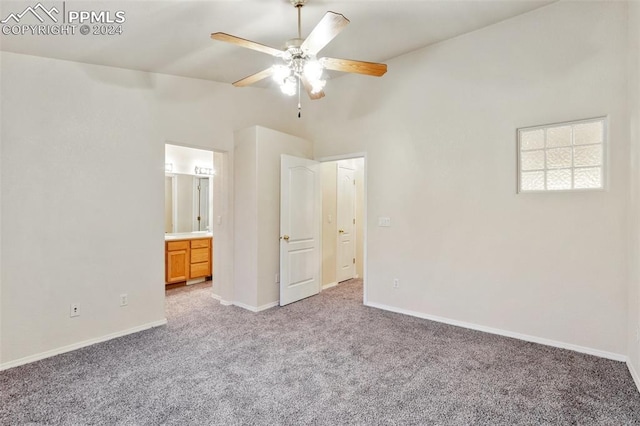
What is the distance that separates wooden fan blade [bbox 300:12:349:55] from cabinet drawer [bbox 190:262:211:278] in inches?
168

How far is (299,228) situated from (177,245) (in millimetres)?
2180

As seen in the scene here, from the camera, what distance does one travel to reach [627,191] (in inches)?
100

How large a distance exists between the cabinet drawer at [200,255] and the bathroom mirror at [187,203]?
659mm

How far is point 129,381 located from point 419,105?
3.96 m

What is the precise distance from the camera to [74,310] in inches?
115

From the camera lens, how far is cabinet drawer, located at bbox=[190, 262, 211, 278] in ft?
17.4

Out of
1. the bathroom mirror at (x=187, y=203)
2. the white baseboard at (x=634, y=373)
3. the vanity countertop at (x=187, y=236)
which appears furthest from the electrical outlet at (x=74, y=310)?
the white baseboard at (x=634, y=373)

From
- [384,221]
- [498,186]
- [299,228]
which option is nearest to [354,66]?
[498,186]

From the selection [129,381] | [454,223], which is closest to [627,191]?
[454,223]

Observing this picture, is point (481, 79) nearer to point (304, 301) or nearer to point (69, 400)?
point (304, 301)

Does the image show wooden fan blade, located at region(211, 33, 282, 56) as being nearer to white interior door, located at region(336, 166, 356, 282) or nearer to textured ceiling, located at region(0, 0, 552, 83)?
textured ceiling, located at region(0, 0, 552, 83)

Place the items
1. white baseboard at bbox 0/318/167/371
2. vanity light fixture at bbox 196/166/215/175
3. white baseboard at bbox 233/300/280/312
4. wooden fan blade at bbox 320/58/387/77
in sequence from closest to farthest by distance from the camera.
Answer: wooden fan blade at bbox 320/58/387/77, white baseboard at bbox 0/318/167/371, white baseboard at bbox 233/300/280/312, vanity light fixture at bbox 196/166/215/175

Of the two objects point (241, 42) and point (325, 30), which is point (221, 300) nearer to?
point (241, 42)

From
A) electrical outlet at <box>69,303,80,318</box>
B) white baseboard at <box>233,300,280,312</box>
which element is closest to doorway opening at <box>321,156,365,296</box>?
white baseboard at <box>233,300,280,312</box>
